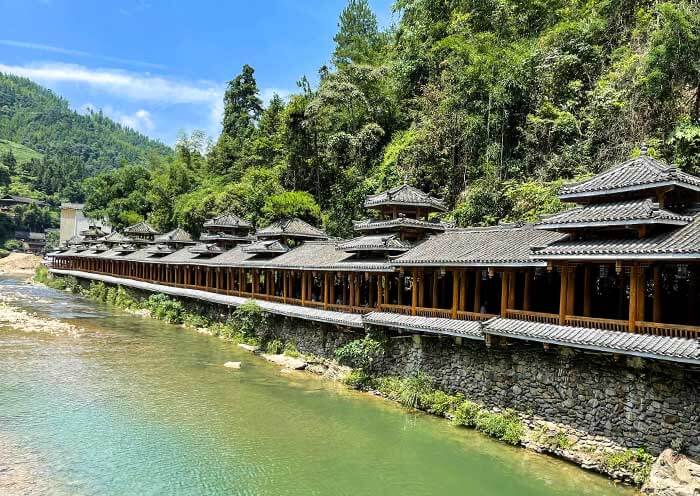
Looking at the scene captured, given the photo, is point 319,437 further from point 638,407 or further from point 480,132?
point 480,132

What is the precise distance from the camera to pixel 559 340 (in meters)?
12.9

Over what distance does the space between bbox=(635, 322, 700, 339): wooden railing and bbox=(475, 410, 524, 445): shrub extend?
13.6ft

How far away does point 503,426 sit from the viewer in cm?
1440

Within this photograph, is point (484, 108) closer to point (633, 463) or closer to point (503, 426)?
point (503, 426)

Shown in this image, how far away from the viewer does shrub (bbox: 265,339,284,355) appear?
24656mm

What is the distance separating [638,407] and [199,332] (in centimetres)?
2581

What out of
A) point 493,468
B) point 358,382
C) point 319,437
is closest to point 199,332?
point 358,382

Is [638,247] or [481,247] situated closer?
[638,247]

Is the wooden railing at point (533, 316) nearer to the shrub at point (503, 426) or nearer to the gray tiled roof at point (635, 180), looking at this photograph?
the shrub at point (503, 426)

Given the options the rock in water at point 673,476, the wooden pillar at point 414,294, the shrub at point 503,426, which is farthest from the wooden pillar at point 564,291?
the wooden pillar at point 414,294

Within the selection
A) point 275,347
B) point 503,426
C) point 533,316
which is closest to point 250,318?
point 275,347

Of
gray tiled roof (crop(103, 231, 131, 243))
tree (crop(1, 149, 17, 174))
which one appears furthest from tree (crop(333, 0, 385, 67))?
tree (crop(1, 149, 17, 174))

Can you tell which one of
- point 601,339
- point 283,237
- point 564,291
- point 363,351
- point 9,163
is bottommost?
point 363,351

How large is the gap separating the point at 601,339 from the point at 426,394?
624 cm
